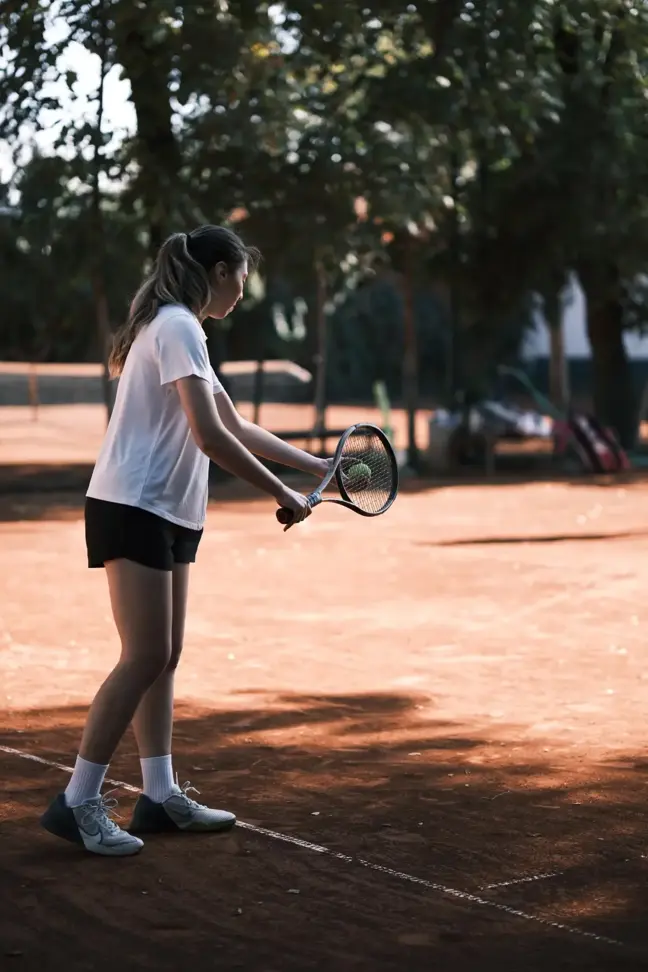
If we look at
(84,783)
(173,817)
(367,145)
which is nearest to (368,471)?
(173,817)

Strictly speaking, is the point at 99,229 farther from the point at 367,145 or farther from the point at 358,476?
the point at 358,476

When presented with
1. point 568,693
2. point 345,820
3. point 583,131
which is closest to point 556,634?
point 568,693

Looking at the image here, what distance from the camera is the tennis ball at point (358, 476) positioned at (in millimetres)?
5844

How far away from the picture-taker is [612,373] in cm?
2589

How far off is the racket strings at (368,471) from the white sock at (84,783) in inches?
47.7

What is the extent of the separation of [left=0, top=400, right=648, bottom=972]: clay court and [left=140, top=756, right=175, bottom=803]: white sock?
0.16m

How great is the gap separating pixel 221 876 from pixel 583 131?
1868 cm

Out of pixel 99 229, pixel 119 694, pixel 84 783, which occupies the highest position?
pixel 99 229

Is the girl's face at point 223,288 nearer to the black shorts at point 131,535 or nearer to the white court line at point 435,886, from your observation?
the black shorts at point 131,535

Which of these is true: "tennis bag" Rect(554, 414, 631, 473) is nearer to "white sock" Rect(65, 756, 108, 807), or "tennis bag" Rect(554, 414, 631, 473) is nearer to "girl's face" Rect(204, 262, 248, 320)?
"girl's face" Rect(204, 262, 248, 320)

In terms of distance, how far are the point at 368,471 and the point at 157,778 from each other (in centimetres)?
124

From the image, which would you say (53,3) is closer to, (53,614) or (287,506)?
(53,614)

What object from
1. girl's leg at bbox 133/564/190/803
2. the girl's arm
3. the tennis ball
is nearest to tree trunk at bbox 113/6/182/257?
the tennis ball

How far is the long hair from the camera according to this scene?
5.26 metres
